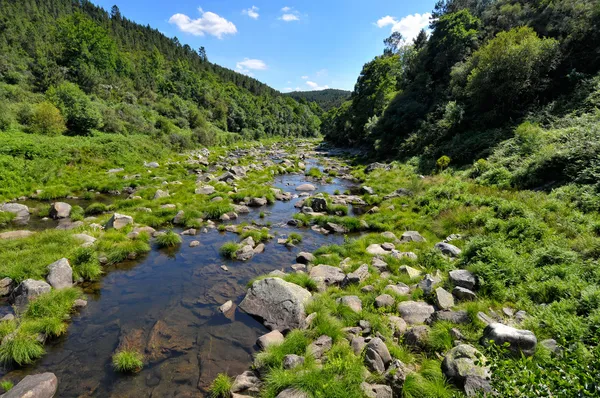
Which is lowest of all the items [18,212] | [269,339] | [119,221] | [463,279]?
Answer: [269,339]

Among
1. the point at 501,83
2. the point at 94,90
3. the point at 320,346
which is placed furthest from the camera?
the point at 94,90

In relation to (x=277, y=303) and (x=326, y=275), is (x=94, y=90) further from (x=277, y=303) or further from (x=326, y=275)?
(x=277, y=303)

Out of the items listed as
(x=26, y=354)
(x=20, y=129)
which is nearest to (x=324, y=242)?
(x=26, y=354)

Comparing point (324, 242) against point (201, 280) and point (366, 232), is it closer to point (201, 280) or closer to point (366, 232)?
point (366, 232)

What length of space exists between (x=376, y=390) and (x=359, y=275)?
18.3ft

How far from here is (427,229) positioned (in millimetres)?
16422

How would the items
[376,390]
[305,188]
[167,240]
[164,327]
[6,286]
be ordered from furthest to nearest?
[305,188] < [167,240] < [6,286] < [164,327] < [376,390]

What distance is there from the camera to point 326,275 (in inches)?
464

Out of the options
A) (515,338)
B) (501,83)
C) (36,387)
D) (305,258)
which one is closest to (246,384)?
(36,387)

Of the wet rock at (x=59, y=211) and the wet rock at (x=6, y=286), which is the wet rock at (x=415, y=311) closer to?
the wet rock at (x=6, y=286)

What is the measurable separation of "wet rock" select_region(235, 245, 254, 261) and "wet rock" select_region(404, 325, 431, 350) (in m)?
8.23

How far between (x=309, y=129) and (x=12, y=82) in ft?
413

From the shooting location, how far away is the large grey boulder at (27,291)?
29.7 feet

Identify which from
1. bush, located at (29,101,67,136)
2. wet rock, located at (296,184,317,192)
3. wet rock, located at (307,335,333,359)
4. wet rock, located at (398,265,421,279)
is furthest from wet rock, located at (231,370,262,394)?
bush, located at (29,101,67,136)
